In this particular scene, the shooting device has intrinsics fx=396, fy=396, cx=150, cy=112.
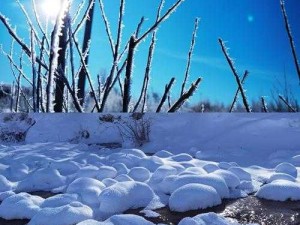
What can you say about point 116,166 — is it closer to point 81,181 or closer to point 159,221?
point 81,181

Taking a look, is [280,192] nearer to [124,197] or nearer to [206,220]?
[206,220]

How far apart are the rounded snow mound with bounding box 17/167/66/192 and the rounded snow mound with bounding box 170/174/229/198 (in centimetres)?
66

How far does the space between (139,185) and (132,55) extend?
2592 millimetres

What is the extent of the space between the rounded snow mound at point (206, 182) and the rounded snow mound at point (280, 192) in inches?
7.0

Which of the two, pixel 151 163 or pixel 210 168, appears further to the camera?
pixel 151 163

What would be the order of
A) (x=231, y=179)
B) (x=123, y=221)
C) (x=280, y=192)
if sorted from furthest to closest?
(x=231, y=179)
(x=280, y=192)
(x=123, y=221)

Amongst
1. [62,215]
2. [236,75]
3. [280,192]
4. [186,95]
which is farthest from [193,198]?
[236,75]

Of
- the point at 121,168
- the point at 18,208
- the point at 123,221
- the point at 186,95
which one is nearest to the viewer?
the point at 123,221

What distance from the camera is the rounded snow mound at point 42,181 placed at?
6.94ft

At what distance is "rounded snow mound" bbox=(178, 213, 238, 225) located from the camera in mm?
1439

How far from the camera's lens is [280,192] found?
1.83m

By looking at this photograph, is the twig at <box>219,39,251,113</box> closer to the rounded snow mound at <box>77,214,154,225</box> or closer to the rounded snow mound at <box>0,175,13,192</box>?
the rounded snow mound at <box>0,175,13,192</box>

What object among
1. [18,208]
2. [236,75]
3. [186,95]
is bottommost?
[18,208]

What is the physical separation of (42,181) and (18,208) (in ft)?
1.59
